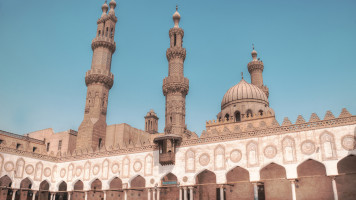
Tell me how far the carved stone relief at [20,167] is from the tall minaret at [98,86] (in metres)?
5.78

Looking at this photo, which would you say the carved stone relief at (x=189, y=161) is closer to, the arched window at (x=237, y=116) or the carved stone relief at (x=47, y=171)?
the arched window at (x=237, y=116)

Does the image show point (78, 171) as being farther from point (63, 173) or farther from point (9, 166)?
point (9, 166)

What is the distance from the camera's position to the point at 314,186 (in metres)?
20.7

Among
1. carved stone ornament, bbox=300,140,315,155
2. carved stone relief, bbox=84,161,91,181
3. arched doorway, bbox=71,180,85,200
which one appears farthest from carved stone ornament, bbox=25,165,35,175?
carved stone ornament, bbox=300,140,315,155

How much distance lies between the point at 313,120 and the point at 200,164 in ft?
26.4

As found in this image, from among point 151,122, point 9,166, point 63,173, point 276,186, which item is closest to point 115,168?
point 63,173

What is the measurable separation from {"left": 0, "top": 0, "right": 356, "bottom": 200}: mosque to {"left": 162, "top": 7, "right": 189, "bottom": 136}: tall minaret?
100 mm

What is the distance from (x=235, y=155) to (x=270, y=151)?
92.4 inches

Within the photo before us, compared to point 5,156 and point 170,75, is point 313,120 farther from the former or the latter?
point 5,156

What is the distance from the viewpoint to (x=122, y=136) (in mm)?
35312

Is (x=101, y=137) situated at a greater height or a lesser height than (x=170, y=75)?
lesser

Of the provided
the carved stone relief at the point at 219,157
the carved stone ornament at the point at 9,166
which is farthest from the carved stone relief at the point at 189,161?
the carved stone ornament at the point at 9,166

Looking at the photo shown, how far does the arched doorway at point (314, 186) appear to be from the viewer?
2038 centimetres

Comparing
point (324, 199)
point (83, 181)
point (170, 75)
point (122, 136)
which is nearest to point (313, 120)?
point (324, 199)
